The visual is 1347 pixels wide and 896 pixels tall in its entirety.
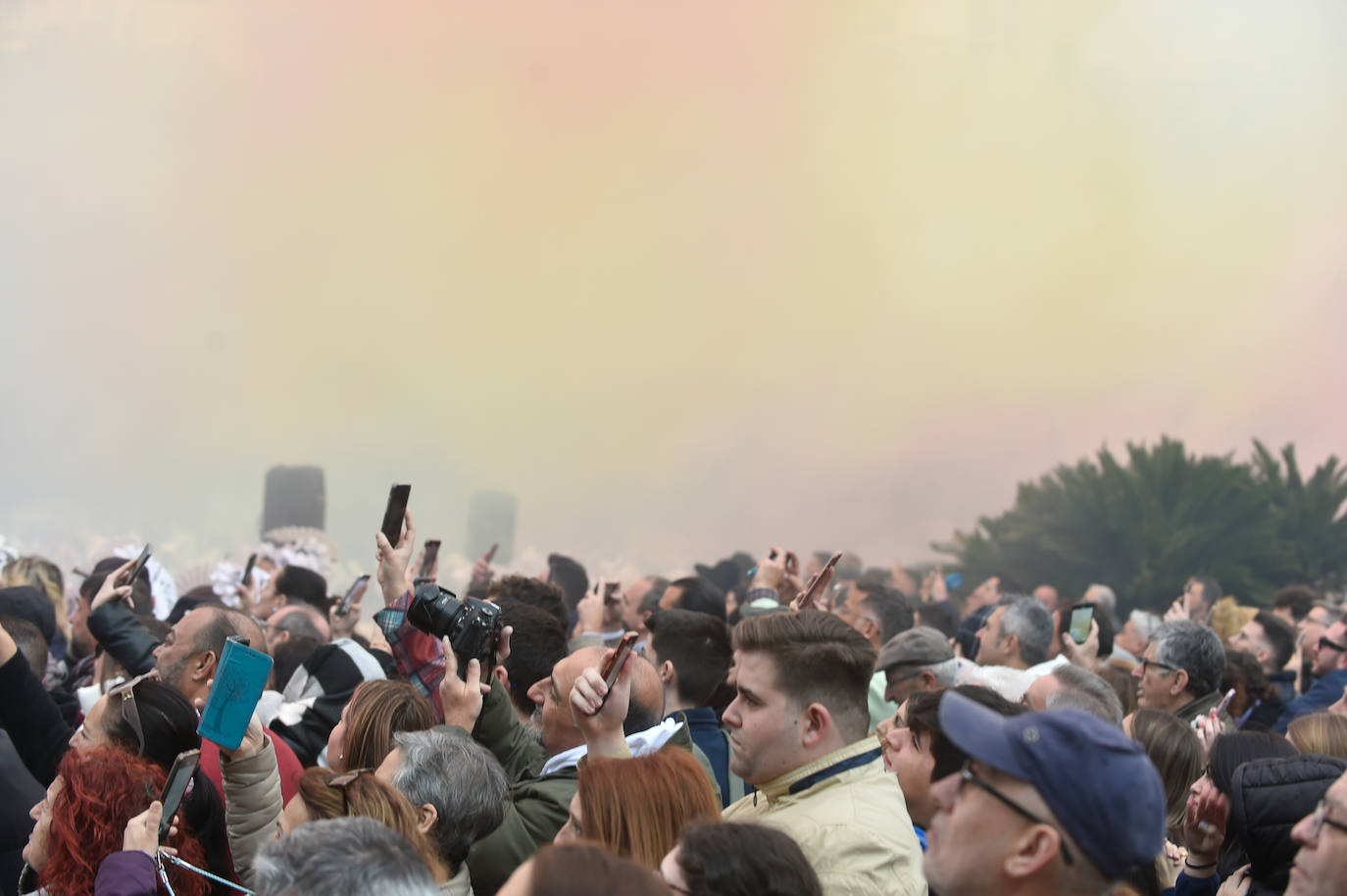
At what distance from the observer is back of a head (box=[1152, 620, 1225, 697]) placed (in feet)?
14.2

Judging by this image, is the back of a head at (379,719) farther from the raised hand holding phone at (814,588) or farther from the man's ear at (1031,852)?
the man's ear at (1031,852)

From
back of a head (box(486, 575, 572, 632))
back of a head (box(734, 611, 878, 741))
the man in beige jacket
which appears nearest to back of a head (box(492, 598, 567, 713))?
back of a head (box(486, 575, 572, 632))

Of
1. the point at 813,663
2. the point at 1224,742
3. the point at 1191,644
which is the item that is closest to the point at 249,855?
the point at 813,663

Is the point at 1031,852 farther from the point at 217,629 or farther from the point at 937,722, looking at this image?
the point at 217,629

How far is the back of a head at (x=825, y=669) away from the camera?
2555mm

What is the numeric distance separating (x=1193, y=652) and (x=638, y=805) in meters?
2.97

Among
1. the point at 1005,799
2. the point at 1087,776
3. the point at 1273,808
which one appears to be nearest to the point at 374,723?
the point at 1005,799

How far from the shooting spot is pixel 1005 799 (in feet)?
5.19

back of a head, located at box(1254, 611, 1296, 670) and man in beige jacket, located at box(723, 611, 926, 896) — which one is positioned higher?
Result: back of a head, located at box(1254, 611, 1296, 670)

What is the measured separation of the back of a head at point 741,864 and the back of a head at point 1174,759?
1.83 meters

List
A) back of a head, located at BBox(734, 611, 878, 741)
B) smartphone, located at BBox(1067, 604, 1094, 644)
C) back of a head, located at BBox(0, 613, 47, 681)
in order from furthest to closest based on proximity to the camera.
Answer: smartphone, located at BBox(1067, 604, 1094, 644)
back of a head, located at BBox(0, 613, 47, 681)
back of a head, located at BBox(734, 611, 878, 741)

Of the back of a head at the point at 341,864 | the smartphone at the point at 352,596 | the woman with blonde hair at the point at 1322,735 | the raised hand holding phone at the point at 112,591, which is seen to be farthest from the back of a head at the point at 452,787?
the smartphone at the point at 352,596

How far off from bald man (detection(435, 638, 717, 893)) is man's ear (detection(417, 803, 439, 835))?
0.75 feet

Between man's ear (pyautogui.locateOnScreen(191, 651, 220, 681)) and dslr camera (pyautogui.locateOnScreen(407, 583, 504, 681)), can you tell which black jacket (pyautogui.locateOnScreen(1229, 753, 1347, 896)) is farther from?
man's ear (pyautogui.locateOnScreen(191, 651, 220, 681))
